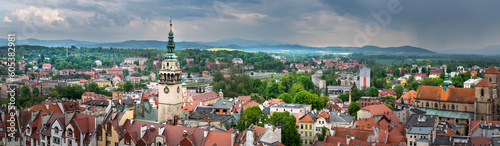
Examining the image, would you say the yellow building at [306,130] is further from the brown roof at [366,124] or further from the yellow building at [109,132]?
the yellow building at [109,132]

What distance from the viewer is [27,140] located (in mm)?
39281

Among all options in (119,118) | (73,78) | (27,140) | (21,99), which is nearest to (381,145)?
(119,118)

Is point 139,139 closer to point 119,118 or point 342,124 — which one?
point 119,118

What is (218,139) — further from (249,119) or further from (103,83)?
(103,83)

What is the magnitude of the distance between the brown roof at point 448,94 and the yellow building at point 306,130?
2310 centimetres

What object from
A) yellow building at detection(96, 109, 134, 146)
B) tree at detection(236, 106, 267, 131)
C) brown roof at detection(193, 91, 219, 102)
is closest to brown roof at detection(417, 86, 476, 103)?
tree at detection(236, 106, 267, 131)

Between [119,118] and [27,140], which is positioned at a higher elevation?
[119,118]

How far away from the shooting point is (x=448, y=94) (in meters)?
58.7

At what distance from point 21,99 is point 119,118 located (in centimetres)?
5813

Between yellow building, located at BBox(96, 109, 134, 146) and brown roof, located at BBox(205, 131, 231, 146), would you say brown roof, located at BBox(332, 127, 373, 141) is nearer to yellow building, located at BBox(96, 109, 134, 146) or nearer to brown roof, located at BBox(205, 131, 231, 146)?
brown roof, located at BBox(205, 131, 231, 146)

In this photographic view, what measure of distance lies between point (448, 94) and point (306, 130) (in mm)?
24594

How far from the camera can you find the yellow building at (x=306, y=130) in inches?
1857

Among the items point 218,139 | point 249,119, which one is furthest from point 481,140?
point 218,139

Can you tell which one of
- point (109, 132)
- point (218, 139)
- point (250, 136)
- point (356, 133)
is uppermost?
point (250, 136)
